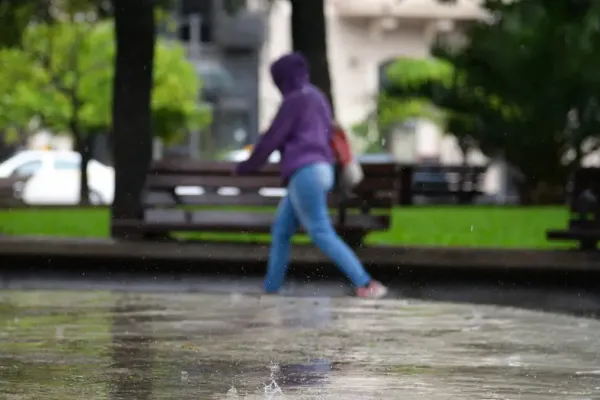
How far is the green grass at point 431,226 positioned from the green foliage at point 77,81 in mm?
9674

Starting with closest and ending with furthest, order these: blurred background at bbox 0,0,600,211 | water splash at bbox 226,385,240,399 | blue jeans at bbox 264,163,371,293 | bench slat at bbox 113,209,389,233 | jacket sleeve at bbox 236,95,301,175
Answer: water splash at bbox 226,385,240,399
blue jeans at bbox 264,163,371,293
jacket sleeve at bbox 236,95,301,175
bench slat at bbox 113,209,389,233
blurred background at bbox 0,0,600,211

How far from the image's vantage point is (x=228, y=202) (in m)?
14.1

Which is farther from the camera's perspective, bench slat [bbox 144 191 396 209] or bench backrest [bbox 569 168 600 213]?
bench slat [bbox 144 191 396 209]

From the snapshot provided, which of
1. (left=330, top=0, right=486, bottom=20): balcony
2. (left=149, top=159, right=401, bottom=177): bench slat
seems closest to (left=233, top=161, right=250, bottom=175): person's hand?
(left=149, top=159, right=401, bottom=177): bench slat

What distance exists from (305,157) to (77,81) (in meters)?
24.9

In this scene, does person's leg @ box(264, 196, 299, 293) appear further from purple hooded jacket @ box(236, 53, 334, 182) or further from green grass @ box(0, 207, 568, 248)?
green grass @ box(0, 207, 568, 248)

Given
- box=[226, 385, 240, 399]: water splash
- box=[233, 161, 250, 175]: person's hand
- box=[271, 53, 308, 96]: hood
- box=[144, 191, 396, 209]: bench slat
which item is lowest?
box=[144, 191, 396, 209]: bench slat

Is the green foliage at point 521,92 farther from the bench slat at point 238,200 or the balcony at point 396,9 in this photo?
the balcony at point 396,9

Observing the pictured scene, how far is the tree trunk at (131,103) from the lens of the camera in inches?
644

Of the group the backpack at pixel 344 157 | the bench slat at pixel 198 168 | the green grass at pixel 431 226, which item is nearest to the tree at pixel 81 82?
the green grass at pixel 431 226

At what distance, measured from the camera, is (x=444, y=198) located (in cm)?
3547

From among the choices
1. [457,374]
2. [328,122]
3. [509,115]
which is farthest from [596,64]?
[457,374]

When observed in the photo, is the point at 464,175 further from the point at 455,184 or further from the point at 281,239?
the point at 281,239

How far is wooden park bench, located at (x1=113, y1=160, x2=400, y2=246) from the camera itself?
13.6m
